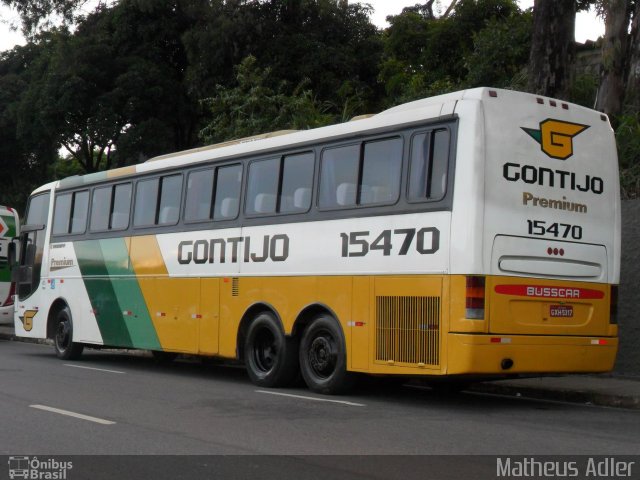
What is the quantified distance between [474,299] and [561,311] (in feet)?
4.35

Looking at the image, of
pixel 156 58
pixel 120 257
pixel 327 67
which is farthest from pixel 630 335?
pixel 156 58

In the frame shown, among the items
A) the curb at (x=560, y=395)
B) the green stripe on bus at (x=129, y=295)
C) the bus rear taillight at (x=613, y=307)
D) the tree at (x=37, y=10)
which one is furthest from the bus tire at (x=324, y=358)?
the tree at (x=37, y=10)

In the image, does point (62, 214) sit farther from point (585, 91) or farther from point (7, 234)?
point (585, 91)

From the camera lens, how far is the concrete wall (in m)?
14.3

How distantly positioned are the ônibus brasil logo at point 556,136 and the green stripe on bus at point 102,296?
8283 mm

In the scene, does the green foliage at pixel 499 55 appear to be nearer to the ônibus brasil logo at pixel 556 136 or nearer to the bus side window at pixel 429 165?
the ônibus brasil logo at pixel 556 136

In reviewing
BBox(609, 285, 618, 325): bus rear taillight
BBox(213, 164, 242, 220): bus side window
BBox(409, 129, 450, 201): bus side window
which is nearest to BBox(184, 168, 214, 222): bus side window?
BBox(213, 164, 242, 220): bus side window

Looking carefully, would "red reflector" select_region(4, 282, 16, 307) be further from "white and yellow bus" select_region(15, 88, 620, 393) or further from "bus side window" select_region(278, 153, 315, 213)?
"bus side window" select_region(278, 153, 315, 213)

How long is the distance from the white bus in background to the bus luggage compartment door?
16911 millimetres

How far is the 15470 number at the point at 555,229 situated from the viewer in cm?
1092

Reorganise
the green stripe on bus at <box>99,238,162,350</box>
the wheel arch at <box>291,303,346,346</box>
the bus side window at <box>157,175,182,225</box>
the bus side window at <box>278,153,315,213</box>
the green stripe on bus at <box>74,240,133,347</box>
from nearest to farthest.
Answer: the wheel arch at <box>291,303,346,346</box>, the bus side window at <box>278,153,315,213</box>, the bus side window at <box>157,175,182,225</box>, the green stripe on bus at <box>99,238,162,350</box>, the green stripe on bus at <box>74,240,133,347</box>

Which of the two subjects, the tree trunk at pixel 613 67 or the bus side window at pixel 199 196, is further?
the tree trunk at pixel 613 67

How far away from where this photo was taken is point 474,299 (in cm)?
1040

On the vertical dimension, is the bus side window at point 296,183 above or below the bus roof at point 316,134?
below
